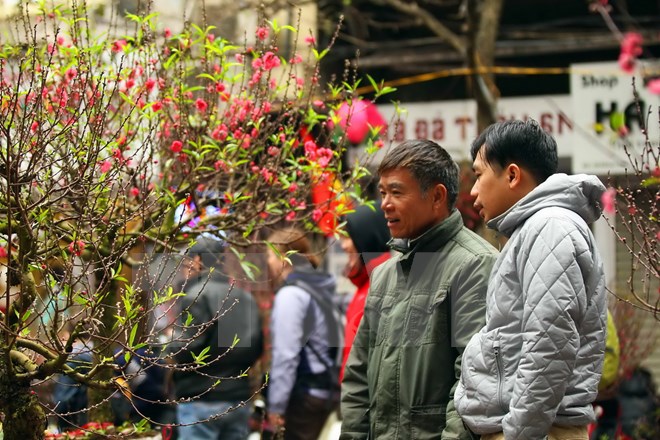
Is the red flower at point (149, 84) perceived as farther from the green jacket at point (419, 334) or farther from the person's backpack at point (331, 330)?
the person's backpack at point (331, 330)

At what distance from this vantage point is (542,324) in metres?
3.87

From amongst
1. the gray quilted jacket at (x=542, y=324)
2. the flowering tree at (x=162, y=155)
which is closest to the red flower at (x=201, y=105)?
the flowering tree at (x=162, y=155)

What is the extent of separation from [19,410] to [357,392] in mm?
1501

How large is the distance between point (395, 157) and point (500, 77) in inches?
416

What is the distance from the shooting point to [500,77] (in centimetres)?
1528

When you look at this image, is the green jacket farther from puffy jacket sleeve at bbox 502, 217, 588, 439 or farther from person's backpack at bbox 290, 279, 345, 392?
person's backpack at bbox 290, 279, 345, 392

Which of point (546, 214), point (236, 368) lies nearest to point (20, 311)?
point (546, 214)

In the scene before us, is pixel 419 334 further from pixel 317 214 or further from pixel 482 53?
pixel 482 53

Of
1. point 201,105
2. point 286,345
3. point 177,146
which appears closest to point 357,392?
point 177,146

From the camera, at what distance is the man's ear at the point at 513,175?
14.3 ft

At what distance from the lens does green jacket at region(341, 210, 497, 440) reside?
4719mm

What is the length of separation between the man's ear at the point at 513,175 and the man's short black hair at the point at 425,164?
2.24 ft

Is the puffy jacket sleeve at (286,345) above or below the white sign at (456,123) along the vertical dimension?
below

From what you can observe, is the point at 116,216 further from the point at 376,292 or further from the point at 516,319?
the point at 516,319
